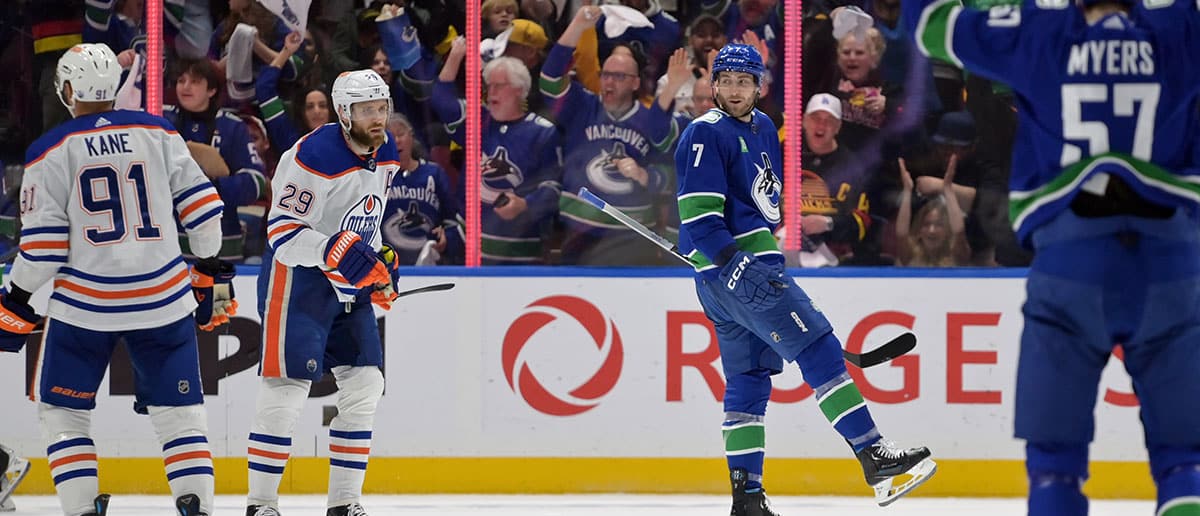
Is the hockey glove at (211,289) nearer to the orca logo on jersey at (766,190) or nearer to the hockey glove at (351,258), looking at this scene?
the hockey glove at (351,258)

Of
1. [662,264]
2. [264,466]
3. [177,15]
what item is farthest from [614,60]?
[264,466]

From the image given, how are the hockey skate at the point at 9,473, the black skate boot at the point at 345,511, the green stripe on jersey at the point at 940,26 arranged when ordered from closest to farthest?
the green stripe on jersey at the point at 940,26 < the black skate boot at the point at 345,511 < the hockey skate at the point at 9,473

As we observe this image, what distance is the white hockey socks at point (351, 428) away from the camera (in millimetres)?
4242

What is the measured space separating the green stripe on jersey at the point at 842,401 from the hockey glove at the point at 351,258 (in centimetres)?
130

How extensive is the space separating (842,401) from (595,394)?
1392mm

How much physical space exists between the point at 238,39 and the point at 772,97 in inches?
79.4

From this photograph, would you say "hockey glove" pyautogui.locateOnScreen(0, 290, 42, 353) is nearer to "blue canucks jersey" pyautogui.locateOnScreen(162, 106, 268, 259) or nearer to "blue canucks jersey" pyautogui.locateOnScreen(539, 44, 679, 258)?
"blue canucks jersey" pyautogui.locateOnScreen(162, 106, 268, 259)

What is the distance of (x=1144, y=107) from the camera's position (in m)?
2.41

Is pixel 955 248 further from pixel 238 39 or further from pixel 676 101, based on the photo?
pixel 238 39

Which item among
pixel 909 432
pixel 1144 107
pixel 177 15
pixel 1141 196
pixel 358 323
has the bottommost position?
pixel 909 432

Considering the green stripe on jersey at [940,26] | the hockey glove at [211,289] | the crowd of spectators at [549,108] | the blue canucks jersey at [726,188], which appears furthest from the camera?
the crowd of spectators at [549,108]

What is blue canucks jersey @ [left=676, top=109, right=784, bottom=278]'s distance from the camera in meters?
4.05

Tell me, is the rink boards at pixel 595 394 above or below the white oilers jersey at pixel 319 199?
below

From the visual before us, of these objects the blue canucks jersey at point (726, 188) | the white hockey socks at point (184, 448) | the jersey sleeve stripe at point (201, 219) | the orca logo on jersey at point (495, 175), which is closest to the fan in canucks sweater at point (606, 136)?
the orca logo on jersey at point (495, 175)
